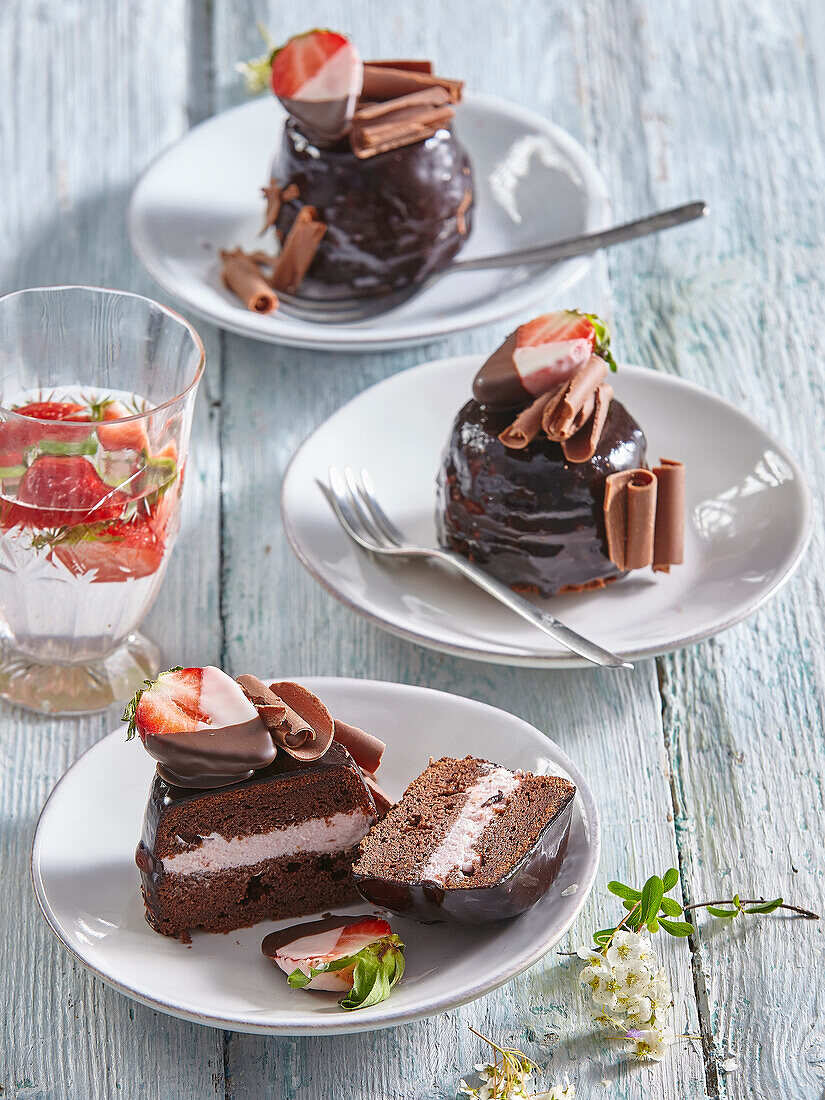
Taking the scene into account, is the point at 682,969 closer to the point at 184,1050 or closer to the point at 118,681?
the point at 184,1050

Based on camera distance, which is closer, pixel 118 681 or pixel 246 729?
pixel 246 729

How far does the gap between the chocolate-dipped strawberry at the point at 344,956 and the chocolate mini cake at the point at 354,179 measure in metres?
1.19

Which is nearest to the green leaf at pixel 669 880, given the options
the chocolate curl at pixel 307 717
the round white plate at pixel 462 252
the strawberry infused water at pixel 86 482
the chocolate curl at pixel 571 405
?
the chocolate curl at pixel 307 717

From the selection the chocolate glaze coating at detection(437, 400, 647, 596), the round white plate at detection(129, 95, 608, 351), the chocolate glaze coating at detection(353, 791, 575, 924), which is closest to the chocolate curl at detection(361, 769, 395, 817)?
the chocolate glaze coating at detection(353, 791, 575, 924)

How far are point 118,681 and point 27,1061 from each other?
1.69ft

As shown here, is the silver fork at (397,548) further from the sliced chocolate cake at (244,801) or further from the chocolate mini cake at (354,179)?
the chocolate mini cake at (354,179)

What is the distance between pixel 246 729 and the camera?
122 centimetres

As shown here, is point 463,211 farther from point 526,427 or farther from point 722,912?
point 722,912

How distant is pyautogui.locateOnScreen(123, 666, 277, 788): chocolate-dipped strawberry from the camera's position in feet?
3.93

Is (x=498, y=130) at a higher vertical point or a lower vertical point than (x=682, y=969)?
higher

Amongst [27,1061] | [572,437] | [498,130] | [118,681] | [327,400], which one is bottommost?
[27,1061]

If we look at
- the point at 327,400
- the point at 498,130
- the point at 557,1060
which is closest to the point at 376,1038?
the point at 557,1060

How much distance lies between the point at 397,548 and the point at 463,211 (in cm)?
80

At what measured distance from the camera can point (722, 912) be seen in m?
1.32
